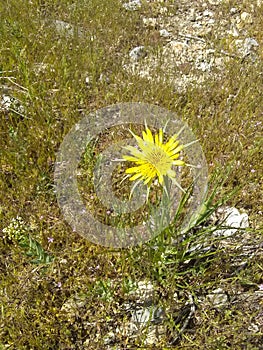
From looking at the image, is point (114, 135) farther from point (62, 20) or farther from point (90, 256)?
point (62, 20)

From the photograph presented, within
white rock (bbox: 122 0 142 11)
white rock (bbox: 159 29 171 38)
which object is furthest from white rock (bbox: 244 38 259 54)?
white rock (bbox: 122 0 142 11)

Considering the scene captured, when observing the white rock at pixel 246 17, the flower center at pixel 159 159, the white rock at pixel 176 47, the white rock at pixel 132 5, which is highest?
the white rock at pixel 132 5

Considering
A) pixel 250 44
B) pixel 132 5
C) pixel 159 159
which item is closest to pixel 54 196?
pixel 159 159

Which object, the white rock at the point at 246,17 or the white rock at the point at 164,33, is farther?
the white rock at the point at 246,17

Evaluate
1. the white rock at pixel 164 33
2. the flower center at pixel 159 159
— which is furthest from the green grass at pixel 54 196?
the flower center at pixel 159 159

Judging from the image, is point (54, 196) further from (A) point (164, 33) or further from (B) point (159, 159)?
(A) point (164, 33)

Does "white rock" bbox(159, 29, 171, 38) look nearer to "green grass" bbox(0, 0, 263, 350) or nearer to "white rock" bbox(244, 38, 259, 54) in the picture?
"green grass" bbox(0, 0, 263, 350)

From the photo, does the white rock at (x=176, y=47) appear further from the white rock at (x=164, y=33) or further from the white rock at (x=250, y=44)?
the white rock at (x=250, y=44)

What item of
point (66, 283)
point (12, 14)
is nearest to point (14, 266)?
point (66, 283)

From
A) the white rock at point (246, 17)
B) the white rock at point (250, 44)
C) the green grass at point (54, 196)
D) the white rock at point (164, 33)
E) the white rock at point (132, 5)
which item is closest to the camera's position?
the green grass at point (54, 196)
